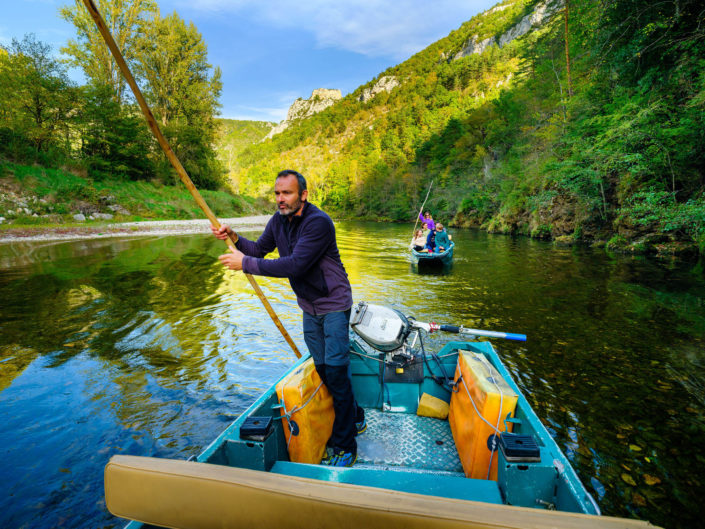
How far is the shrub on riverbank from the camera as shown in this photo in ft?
59.1

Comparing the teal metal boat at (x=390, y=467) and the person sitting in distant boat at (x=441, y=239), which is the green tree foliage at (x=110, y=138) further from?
the teal metal boat at (x=390, y=467)

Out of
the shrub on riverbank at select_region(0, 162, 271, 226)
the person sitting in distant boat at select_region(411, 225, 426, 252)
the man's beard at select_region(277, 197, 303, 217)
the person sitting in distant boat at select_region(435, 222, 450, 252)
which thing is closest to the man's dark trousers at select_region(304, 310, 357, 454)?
the man's beard at select_region(277, 197, 303, 217)

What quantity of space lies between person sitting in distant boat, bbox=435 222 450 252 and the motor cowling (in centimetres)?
1127

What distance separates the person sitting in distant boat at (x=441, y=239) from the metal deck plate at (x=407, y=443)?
11342 mm

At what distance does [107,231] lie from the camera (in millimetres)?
20484

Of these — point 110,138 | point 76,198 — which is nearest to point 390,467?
point 76,198

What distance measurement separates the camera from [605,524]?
3.51ft

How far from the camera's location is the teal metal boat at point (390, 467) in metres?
1.17

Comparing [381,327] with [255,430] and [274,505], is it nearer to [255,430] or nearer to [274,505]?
[255,430]

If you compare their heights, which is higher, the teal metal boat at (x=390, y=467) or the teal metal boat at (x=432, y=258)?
the teal metal boat at (x=390, y=467)

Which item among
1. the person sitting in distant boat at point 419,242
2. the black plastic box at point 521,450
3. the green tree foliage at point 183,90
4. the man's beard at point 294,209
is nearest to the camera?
the black plastic box at point 521,450

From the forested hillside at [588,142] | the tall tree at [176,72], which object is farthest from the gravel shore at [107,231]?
the forested hillside at [588,142]

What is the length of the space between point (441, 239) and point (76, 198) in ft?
71.3

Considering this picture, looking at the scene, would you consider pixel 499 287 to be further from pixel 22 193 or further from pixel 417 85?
pixel 417 85
